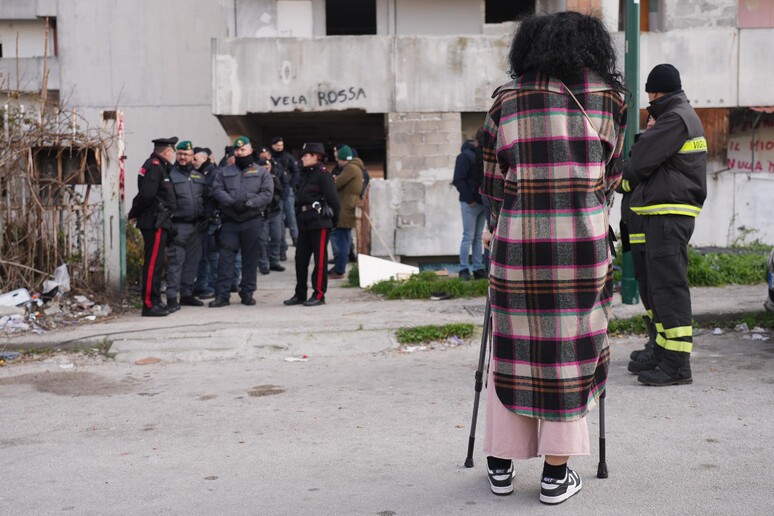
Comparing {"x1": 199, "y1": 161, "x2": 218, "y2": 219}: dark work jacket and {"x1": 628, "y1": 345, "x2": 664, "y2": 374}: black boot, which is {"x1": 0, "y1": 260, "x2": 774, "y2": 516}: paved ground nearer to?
→ {"x1": 628, "y1": 345, "x2": 664, "y2": 374}: black boot

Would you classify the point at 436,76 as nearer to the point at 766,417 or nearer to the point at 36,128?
the point at 36,128

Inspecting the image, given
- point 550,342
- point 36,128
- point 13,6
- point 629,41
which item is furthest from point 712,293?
point 13,6

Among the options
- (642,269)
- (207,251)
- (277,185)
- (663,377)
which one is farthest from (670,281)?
(277,185)

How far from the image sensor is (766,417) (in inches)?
217

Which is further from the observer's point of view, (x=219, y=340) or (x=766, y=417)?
(x=219, y=340)

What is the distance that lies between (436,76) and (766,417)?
1304 cm

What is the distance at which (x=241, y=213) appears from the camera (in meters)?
10.6

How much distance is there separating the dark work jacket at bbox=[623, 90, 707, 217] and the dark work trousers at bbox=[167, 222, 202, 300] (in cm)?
563

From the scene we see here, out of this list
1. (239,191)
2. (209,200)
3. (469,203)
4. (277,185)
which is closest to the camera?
(239,191)

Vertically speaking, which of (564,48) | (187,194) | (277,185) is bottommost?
(187,194)

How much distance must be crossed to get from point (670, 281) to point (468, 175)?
18.6 feet

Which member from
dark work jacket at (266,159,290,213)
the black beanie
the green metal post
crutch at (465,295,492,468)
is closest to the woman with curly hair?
crutch at (465,295,492,468)

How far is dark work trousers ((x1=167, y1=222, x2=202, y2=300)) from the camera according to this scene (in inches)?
406

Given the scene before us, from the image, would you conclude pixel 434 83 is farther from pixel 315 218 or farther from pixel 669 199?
pixel 669 199
